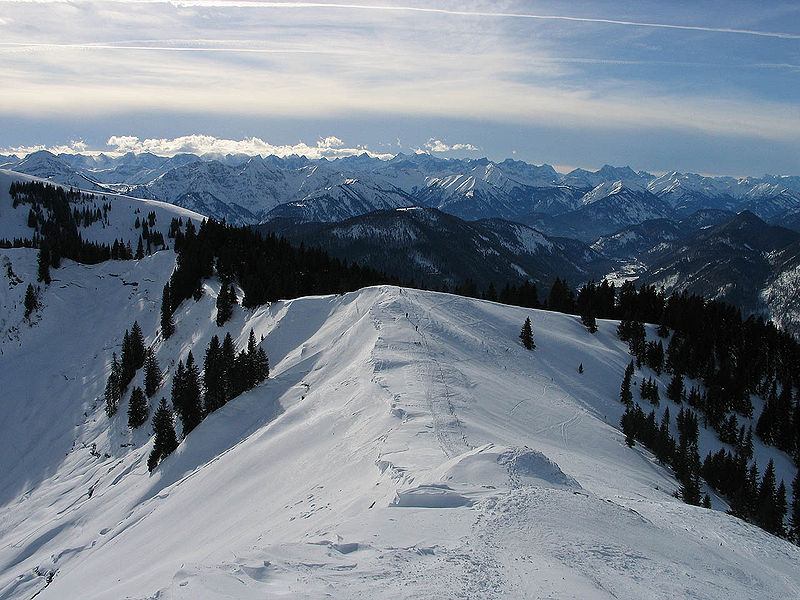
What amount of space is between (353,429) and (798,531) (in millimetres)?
50265

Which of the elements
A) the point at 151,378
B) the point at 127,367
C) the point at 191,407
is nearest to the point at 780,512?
the point at 191,407

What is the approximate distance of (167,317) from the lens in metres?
83.1

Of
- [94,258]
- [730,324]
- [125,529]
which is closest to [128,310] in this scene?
[94,258]

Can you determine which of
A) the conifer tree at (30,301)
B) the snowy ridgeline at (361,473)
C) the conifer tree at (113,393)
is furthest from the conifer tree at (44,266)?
the conifer tree at (113,393)

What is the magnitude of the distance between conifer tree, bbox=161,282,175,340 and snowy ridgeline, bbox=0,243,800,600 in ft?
5.67

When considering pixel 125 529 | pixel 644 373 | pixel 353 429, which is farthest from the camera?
pixel 644 373

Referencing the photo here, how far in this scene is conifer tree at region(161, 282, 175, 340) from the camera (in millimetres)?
81188

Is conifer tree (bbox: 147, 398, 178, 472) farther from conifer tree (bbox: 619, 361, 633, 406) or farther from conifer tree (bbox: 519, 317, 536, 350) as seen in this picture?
conifer tree (bbox: 619, 361, 633, 406)

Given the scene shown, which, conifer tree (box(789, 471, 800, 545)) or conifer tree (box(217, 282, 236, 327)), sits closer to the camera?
conifer tree (box(789, 471, 800, 545))

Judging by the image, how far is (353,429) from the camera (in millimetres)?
33438

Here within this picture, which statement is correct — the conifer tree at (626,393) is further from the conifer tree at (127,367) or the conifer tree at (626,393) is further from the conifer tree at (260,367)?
the conifer tree at (127,367)

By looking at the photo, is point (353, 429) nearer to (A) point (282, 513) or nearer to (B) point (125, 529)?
(A) point (282, 513)

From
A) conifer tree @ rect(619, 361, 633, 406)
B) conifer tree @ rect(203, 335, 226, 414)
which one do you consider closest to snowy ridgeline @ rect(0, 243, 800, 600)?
conifer tree @ rect(619, 361, 633, 406)

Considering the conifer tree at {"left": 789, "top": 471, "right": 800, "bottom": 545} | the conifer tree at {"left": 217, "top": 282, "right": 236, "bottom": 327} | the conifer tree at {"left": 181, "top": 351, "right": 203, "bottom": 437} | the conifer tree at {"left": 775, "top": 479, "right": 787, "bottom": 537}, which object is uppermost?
the conifer tree at {"left": 217, "top": 282, "right": 236, "bottom": 327}
